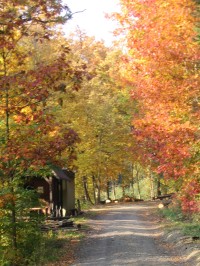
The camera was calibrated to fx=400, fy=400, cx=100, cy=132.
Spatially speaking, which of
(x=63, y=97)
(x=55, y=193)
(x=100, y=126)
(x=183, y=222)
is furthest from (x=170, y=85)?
(x=100, y=126)

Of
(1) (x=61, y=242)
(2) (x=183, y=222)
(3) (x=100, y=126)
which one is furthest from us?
(3) (x=100, y=126)

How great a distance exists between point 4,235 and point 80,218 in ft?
51.2

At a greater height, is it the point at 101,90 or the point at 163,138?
the point at 101,90

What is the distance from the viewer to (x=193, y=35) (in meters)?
14.2

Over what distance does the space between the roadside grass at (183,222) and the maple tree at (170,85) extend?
4.53m

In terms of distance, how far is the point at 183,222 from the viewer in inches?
876

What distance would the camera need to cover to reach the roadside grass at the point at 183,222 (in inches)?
706

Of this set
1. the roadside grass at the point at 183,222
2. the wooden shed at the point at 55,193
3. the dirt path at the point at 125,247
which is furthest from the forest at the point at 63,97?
the wooden shed at the point at 55,193

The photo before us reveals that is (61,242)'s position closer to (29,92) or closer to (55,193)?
(55,193)

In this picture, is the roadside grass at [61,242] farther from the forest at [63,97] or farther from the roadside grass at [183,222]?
the roadside grass at [183,222]

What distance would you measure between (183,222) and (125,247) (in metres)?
7.15

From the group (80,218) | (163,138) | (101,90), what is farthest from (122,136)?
(163,138)

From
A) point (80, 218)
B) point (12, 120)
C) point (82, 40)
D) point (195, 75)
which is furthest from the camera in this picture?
point (82, 40)

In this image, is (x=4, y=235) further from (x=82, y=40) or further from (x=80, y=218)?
(x=82, y=40)
